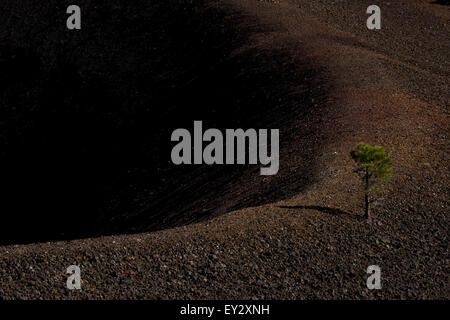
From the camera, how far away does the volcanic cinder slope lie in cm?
1138

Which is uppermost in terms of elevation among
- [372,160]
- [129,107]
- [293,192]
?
[129,107]

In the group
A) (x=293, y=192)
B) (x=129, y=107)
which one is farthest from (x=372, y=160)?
(x=129, y=107)

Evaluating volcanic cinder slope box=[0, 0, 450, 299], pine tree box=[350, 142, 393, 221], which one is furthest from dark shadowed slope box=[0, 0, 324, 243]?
pine tree box=[350, 142, 393, 221]

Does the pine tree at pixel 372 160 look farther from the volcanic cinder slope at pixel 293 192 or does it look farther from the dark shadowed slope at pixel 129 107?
the dark shadowed slope at pixel 129 107

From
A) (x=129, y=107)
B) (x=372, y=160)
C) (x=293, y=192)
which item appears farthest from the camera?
(x=129, y=107)

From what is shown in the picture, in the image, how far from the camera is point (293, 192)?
14938 millimetres

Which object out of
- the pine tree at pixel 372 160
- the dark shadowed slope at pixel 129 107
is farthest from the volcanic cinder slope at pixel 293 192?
the pine tree at pixel 372 160

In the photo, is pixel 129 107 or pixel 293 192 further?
pixel 129 107

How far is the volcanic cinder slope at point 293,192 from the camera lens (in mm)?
11375

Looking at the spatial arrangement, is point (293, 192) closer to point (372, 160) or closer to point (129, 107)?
point (372, 160)

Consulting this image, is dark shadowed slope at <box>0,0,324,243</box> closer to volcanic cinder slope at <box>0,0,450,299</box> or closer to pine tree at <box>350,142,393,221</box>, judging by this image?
volcanic cinder slope at <box>0,0,450,299</box>

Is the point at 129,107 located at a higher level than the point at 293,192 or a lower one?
higher

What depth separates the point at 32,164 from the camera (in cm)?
2408
